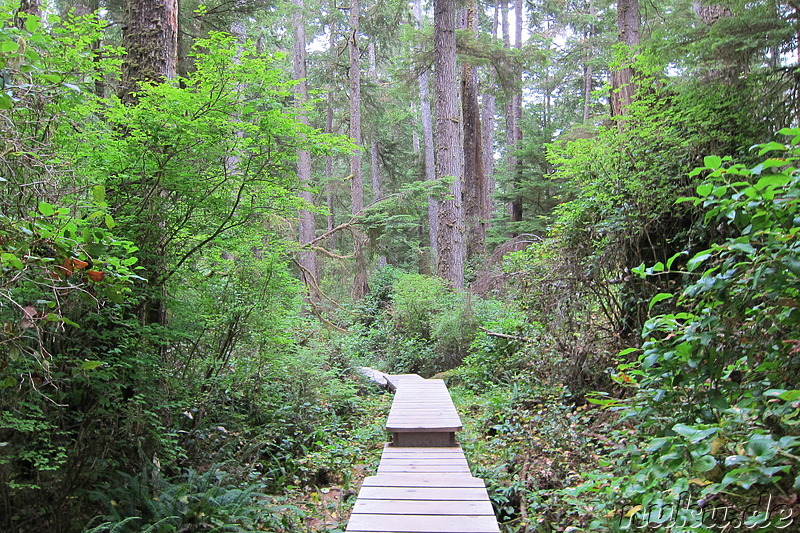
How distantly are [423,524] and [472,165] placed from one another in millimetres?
16038

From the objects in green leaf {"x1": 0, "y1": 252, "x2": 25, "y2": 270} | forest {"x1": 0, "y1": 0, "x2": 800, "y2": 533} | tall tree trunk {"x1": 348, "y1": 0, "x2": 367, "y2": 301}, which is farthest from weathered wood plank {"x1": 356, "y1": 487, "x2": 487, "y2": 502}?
tall tree trunk {"x1": 348, "y1": 0, "x2": 367, "y2": 301}

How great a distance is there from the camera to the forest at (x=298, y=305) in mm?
2605

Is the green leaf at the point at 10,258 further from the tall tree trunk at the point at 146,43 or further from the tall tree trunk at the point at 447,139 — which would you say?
the tall tree trunk at the point at 447,139

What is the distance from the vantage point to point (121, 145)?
433 cm

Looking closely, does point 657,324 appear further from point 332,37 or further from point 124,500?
point 332,37

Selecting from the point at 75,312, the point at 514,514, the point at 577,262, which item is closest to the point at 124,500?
the point at 75,312

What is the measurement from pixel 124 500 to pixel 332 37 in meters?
24.6

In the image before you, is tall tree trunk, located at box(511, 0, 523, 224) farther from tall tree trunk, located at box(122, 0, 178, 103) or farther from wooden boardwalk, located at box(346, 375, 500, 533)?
wooden boardwalk, located at box(346, 375, 500, 533)

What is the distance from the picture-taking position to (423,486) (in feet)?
13.6

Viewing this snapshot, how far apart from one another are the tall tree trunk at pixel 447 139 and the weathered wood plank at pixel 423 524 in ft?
33.2

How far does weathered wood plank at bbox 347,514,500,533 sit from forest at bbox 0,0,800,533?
28.5 inches

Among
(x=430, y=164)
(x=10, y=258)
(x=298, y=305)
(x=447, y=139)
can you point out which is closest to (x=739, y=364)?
(x=10, y=258)

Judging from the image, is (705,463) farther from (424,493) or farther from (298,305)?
(298,305)

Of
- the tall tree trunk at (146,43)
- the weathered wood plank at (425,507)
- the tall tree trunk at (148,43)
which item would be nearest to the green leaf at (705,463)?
the weathered wood plank at (425,507)
